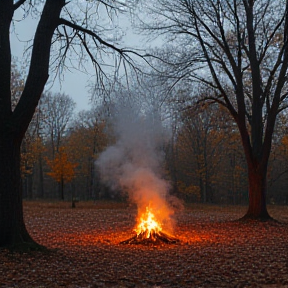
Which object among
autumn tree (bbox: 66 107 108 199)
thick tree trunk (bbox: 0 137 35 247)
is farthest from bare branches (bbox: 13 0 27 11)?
autumn tree (bbox: 66 107 108 199)

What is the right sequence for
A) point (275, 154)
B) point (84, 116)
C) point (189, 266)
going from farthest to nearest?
point (84, 116) → point (275, 154) → point (189, 266)

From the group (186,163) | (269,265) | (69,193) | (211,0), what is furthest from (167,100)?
(69,193)

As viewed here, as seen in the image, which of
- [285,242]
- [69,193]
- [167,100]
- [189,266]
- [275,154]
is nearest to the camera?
[189,266]

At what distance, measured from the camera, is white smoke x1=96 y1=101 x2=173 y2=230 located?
10906 mm

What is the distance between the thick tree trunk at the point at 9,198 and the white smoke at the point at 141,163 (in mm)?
3836

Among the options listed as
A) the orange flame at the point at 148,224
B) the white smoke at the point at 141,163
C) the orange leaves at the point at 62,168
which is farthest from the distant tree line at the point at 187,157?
the orange flame at the point at 148,224

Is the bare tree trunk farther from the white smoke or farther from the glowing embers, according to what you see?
the glowing embers

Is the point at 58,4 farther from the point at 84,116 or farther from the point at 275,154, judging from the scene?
the point at 84,116

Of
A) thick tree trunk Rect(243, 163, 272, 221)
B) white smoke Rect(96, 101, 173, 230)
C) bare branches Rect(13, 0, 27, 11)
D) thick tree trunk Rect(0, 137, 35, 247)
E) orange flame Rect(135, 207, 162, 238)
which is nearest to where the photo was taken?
thick tree trunk Rect(0, 137, 35, 247)

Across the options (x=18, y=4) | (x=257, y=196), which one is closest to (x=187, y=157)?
(x=257, y=196)

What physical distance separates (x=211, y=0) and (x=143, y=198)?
8000 mm

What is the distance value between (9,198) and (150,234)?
3.70m

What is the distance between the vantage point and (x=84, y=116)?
4116cm

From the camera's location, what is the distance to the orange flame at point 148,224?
9953 mm
